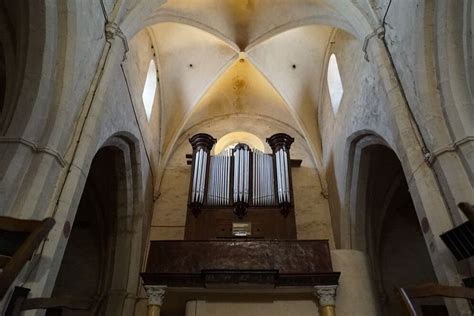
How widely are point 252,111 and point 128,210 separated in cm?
588

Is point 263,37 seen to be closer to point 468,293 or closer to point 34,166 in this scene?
point 34,166

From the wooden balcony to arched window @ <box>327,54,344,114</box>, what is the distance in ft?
14.4

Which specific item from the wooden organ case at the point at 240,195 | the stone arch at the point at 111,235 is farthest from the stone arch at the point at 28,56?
the wooden organ case at the point at 240,195

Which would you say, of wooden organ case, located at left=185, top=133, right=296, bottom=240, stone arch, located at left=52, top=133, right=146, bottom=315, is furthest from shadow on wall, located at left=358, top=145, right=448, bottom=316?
stone arch, located at left=52, top=133, right=146, bottom=315

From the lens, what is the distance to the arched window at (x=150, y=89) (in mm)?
10664

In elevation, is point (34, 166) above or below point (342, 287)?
above

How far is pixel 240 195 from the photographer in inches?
393

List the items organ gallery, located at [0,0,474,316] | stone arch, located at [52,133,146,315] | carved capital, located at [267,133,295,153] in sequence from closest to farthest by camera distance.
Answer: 1. organ gallery, located at [0,0,474,316]
2. stone arch, located at [52,133,146,315]
3. carved capital, located at [267,133,295,153]

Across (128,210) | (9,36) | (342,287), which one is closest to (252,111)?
(128,210)

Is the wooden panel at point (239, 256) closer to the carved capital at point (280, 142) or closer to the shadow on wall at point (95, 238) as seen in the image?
the shadow on wall at point (95, 238)

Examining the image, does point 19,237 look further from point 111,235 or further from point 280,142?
point 280,142

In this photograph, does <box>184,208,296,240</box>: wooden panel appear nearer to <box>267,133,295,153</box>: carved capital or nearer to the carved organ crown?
the carved organ crown

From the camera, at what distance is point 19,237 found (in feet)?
12.6

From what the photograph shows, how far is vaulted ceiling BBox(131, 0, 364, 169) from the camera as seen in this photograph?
10.6 metres
